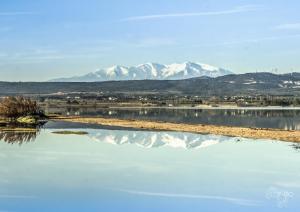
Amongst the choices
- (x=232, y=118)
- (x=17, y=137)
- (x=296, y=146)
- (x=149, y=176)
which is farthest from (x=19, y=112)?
(x=149, y=176)

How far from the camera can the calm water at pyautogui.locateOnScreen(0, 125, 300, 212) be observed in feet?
61.2

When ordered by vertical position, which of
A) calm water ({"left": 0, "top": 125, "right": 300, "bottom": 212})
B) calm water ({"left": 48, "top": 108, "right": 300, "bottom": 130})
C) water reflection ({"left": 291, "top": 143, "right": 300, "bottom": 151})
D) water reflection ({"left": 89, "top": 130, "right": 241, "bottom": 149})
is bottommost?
calm water ({"left": 48, "top": 108, "right": 300, "bottom": 130})

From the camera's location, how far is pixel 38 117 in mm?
76875

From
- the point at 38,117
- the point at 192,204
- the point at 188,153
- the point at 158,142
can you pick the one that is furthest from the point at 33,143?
the point at 38,117

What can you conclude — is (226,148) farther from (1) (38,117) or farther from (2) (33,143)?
(1) (38,117)

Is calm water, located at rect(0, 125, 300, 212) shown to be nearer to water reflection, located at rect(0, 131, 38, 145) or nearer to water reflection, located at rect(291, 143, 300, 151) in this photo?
water reflection, located at rect(291, 143, 300, 151)

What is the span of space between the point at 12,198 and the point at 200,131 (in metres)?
35.5

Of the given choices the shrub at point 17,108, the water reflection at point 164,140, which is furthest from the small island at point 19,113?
the water reflection at point 164,140

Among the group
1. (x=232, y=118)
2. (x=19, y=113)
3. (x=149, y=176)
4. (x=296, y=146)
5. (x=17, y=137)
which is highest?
(x=19, y=113)

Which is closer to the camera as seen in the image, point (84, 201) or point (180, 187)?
point (84, 201)

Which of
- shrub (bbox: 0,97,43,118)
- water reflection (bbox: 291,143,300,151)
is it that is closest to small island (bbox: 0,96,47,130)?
shrub (bbox: 0,97,43,118)

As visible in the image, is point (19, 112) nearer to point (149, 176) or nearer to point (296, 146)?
point (296, 146)

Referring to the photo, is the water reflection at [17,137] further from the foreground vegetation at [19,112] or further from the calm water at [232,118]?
the calm water at [232,118]

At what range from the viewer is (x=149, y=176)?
78.7ft
